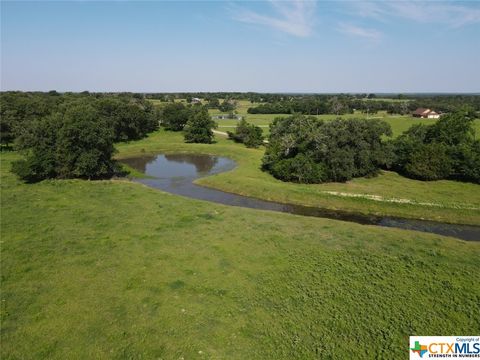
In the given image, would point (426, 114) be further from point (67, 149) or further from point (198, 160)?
point (67, 149)

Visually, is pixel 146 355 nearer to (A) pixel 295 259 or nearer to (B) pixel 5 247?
(A) pixel 295 259

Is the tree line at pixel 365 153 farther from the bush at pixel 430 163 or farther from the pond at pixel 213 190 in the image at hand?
the pond at pixel 213 190

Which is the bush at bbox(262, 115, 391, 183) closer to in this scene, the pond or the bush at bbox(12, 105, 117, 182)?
the pond

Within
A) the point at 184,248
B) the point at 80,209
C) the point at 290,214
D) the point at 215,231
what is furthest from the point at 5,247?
the point at 290,214

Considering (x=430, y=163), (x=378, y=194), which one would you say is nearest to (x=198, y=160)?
(x=378, y=194)

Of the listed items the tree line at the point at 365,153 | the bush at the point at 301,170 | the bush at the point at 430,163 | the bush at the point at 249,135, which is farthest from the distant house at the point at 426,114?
the bush at the point at 301,170

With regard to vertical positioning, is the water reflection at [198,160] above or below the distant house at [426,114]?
below
